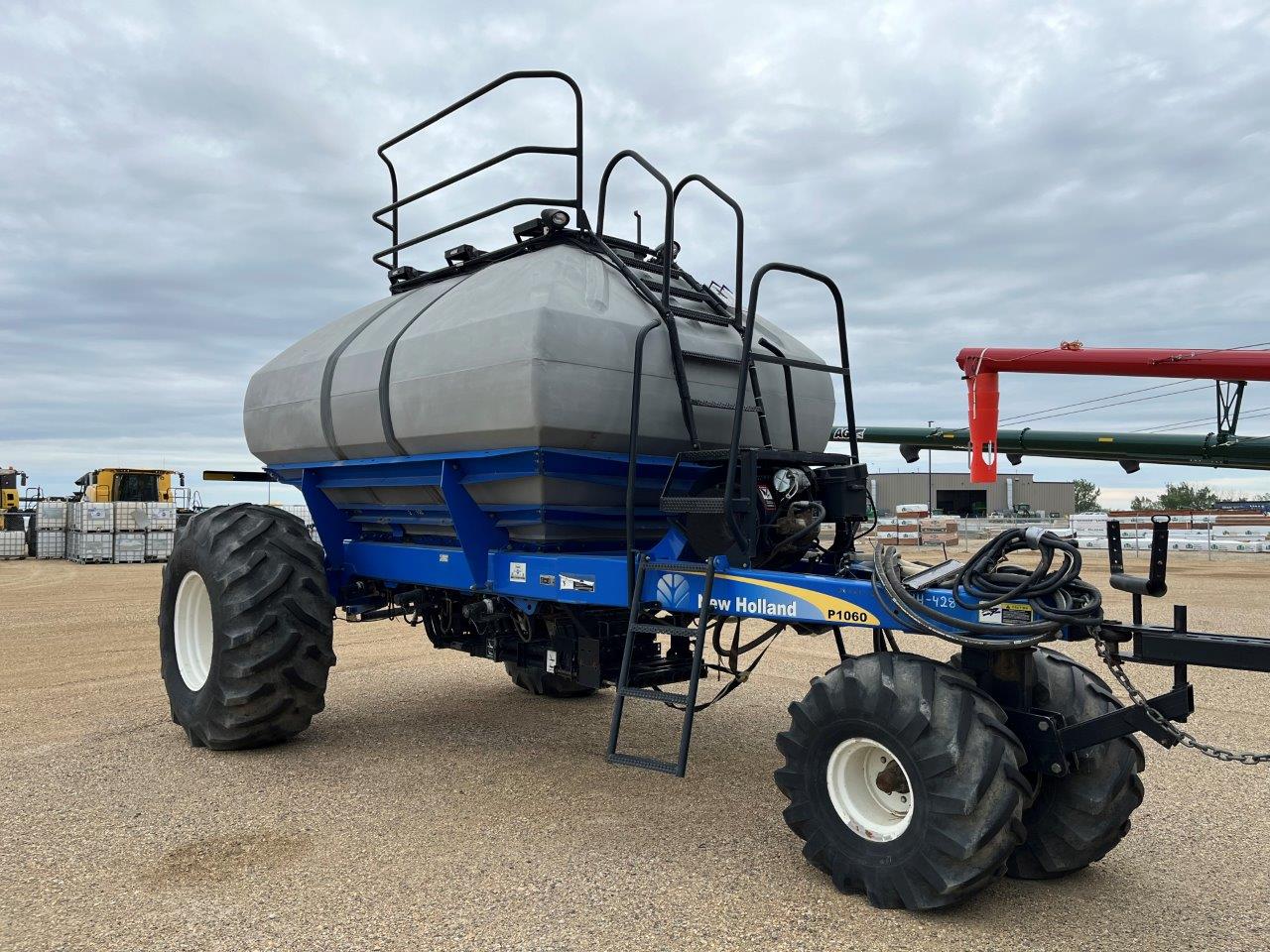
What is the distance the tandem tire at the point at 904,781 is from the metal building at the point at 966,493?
59.8 meters

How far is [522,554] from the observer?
219 inches

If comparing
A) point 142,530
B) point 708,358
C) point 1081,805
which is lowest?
point 1081,805

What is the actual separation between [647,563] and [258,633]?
2.63 m

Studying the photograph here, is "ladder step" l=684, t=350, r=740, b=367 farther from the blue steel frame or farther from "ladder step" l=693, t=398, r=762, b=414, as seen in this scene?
the blue steel frame

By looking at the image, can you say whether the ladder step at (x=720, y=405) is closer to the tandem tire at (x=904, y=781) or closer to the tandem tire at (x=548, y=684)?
the tandem tire at (x=904, y=781)

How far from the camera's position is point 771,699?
26.0 feet

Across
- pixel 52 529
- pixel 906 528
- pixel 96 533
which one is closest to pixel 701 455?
pixel 96 533

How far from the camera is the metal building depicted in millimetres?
63531

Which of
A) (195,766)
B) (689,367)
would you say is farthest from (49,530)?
(689,367)

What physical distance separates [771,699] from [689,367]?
3.51m

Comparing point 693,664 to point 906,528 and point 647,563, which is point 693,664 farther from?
point 906,528

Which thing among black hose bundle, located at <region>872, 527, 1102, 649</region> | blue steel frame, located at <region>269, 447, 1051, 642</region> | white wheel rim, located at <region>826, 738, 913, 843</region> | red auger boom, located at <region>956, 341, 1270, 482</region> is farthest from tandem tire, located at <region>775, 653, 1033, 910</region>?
red auger boom, located at <region>956, 341, 1270, 482</region>

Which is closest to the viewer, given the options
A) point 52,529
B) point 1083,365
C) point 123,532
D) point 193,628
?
point 193,628

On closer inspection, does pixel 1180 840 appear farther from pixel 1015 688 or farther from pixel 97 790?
pixel 97 790
